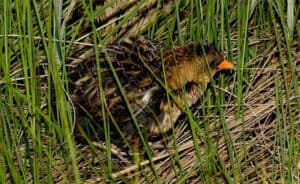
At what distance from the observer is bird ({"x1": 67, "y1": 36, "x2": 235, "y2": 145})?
3021 millimetres

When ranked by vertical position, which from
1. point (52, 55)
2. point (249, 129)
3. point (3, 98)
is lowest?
point (249, 129)

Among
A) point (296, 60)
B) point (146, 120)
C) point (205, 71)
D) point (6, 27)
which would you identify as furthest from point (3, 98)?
point (296, 60)

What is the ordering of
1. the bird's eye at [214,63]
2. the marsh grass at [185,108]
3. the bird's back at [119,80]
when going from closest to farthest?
the marsh grass at [185,108]
the bird's back at [119,80]
the bird's eye at [214,63]

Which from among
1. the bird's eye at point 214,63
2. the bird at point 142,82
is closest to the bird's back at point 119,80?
the bird at point 142,82

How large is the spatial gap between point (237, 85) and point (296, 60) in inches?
12.7

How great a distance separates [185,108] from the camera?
304 centimetres

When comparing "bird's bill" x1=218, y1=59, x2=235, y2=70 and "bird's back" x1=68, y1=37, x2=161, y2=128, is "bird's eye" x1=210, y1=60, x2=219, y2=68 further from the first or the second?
"bird's back" x1=68, y1=37, x2=161, y2=128

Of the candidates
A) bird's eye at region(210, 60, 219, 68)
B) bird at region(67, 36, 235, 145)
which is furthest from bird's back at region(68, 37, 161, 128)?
bird's eye at region(210, 60, 219, 68)

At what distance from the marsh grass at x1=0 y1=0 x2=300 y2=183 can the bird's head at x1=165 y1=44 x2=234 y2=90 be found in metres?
0.07

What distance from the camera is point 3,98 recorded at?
114 inches

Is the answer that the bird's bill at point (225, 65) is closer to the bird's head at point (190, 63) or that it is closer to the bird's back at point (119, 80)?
the bird's head at point (190, 63)

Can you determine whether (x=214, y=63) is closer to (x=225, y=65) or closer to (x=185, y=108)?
(x=225, y=65)

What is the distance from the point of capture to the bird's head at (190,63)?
310 centimetres

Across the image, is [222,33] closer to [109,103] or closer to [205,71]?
[205,71]
